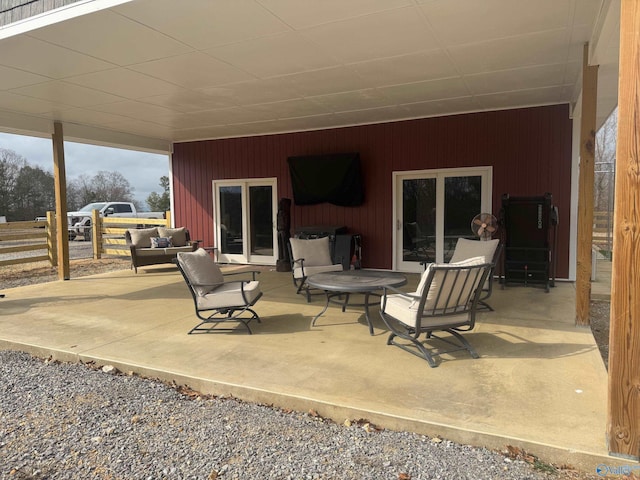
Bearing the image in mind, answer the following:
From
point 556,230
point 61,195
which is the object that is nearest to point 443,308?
point 556,230

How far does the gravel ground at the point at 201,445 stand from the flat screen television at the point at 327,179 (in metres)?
5.51

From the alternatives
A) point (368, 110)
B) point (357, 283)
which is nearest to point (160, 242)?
point (368, 110)

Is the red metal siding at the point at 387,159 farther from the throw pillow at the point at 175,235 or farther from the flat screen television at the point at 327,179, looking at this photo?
the throw pillow at the point at 175,235

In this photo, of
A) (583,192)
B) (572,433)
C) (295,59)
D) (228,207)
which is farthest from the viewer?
(228,207)

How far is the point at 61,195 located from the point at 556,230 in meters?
7.96

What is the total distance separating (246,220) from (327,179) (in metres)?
2.26

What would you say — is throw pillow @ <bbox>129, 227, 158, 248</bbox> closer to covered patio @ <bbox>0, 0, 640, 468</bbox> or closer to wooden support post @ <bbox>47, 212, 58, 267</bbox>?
covered patio @ <bbox>0, 0, 640, 468</bbox>

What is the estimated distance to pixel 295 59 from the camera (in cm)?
441

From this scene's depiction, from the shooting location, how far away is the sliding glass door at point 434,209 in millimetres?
7094

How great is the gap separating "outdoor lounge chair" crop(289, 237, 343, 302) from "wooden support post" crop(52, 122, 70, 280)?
13.2ft

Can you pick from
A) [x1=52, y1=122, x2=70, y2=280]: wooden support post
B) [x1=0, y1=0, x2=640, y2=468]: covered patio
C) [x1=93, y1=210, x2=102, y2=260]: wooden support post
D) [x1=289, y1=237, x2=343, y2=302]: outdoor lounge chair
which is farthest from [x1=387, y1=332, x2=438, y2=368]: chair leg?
[x1=93, y1=210, x2=102, y2=260]: wooden support post

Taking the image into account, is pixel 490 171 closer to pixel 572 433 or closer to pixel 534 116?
pixel 534 116

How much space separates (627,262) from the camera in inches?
77.2

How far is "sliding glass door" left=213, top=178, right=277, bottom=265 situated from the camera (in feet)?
29.7
